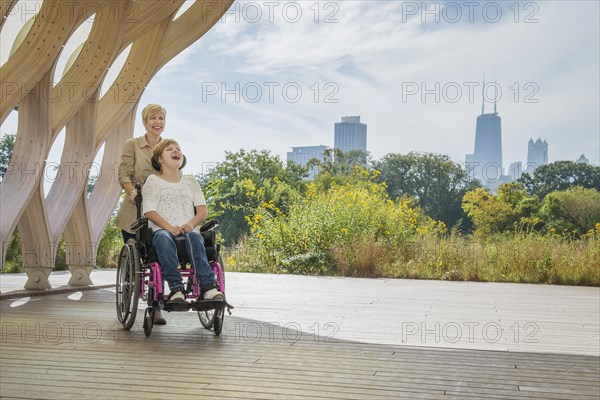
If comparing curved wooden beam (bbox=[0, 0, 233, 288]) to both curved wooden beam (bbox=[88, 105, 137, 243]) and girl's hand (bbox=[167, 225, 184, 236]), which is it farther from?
girl's hand (bbox=[167, 225, 184, 236])

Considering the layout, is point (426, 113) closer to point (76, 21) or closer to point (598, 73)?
point (598, 73)

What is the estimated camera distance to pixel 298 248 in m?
11.3

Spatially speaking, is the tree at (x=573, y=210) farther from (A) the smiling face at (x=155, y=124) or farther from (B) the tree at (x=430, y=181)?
(A) the smiling face at (x=155, y=124)

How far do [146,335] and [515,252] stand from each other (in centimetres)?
679

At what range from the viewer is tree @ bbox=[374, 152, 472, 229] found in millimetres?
43281

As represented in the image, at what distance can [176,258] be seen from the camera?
432 centimetres

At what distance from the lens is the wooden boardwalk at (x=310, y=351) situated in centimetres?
300

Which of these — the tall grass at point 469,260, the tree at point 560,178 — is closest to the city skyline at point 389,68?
the tree at point 560,178

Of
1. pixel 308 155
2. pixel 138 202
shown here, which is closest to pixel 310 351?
pixel 138 202

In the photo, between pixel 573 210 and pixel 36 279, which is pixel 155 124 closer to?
pixel 36 279

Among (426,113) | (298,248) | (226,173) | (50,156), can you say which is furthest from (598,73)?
(50,156)

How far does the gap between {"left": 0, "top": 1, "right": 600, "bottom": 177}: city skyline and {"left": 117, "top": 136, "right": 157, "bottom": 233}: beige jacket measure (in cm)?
2863

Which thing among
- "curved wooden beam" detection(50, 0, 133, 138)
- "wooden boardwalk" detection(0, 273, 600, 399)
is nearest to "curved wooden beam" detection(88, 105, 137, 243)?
"curved wooden beam" detection(50, 0, 133, 138)

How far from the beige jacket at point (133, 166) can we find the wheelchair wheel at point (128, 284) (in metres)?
0.33
